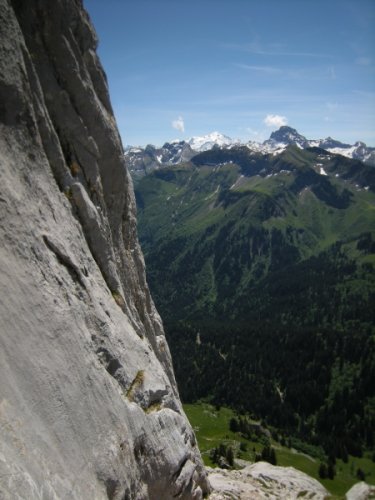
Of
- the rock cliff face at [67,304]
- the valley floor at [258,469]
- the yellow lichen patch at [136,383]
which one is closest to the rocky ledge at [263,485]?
the valley floor at [258,469]

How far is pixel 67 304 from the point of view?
19500mm

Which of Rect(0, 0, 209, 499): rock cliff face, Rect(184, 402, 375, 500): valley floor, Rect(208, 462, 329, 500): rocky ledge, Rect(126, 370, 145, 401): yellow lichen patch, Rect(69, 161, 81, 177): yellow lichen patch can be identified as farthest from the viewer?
Rect(184, 402, 375, 500): valley floor

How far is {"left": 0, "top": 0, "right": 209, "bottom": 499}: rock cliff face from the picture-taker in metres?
16.2

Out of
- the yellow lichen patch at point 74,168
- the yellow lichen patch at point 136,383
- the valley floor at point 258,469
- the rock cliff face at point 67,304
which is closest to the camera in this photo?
the rock cliff face at point 67,304

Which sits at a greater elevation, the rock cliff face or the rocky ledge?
the rock cliff face

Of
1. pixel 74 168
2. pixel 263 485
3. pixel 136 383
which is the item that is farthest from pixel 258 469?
pixel 74 168

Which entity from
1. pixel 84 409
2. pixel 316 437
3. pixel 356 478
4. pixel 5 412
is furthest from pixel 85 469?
pixel 316 437

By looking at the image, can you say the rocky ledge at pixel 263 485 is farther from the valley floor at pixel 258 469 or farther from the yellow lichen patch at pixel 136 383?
the yellow lichen patch at pixel 136 383

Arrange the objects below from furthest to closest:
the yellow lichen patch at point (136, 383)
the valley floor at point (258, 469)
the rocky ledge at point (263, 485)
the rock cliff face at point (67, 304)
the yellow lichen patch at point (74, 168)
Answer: the valley floor at point (258, 469) < the rocky ledge at point (263, 485) < the yellow lichen patch at point (74, 168) < the yellow lichen patch at point (136, 383) < the rock cliff face at point (67, 304)

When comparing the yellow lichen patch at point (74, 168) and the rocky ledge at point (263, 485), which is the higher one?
the yellow lichen patch at point (74, 168)

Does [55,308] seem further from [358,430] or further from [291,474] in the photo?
[358,430]

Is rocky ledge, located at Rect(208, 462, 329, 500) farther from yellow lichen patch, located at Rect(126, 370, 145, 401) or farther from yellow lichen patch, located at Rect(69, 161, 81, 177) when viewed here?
yellow lichen patch, located at Rect(69, 161, 81, 177)

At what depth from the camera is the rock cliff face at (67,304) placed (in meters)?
16.2

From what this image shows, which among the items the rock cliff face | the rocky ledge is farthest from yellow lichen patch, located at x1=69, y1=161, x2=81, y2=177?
the rocky ledge
